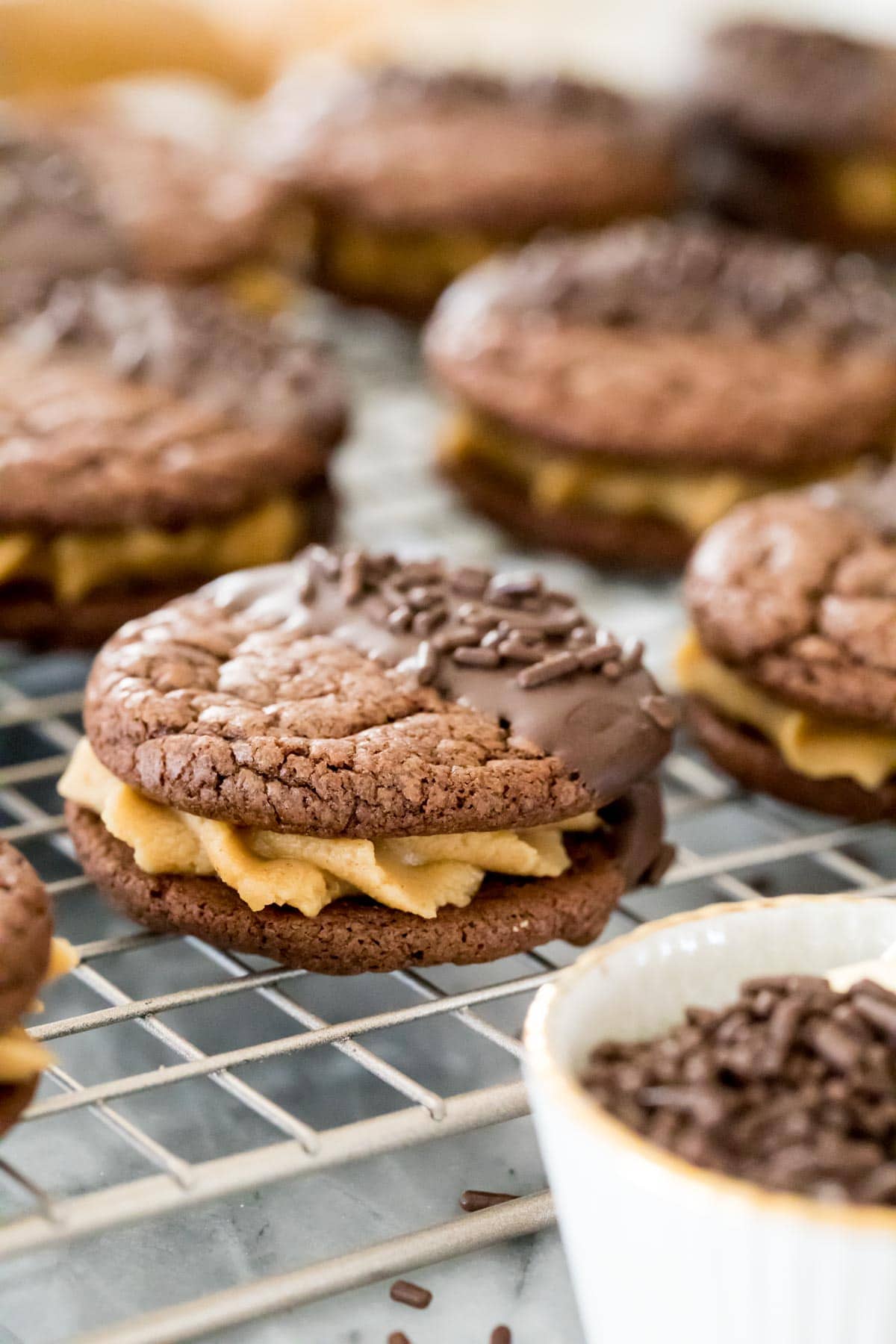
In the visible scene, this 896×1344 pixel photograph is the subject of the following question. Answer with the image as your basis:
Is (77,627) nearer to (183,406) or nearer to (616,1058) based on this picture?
(183,406)

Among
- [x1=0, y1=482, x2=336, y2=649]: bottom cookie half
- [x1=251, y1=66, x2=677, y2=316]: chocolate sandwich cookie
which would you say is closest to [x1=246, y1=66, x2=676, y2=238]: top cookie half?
[x1=251, y1=66, x2=677, y2=316]: chocolate sandwich cookie

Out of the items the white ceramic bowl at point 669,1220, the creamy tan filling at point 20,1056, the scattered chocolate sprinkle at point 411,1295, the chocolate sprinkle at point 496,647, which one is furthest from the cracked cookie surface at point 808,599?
the creamy tan filling at point 20,1056

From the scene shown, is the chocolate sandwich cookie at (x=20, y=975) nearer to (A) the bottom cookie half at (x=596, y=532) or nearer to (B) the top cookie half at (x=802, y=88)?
(A) the bottom cookie half at (x=596, y=532)

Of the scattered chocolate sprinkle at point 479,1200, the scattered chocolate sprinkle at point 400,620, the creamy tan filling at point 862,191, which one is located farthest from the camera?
the creamy tan filling at point 862,191

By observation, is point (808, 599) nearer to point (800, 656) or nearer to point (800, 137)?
point (800, 656)

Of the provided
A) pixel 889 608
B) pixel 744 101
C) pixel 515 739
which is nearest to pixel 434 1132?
pixel 515 739

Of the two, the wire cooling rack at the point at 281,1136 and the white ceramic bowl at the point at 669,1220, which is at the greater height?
the white ceramic bowl at the point at 669,1220
